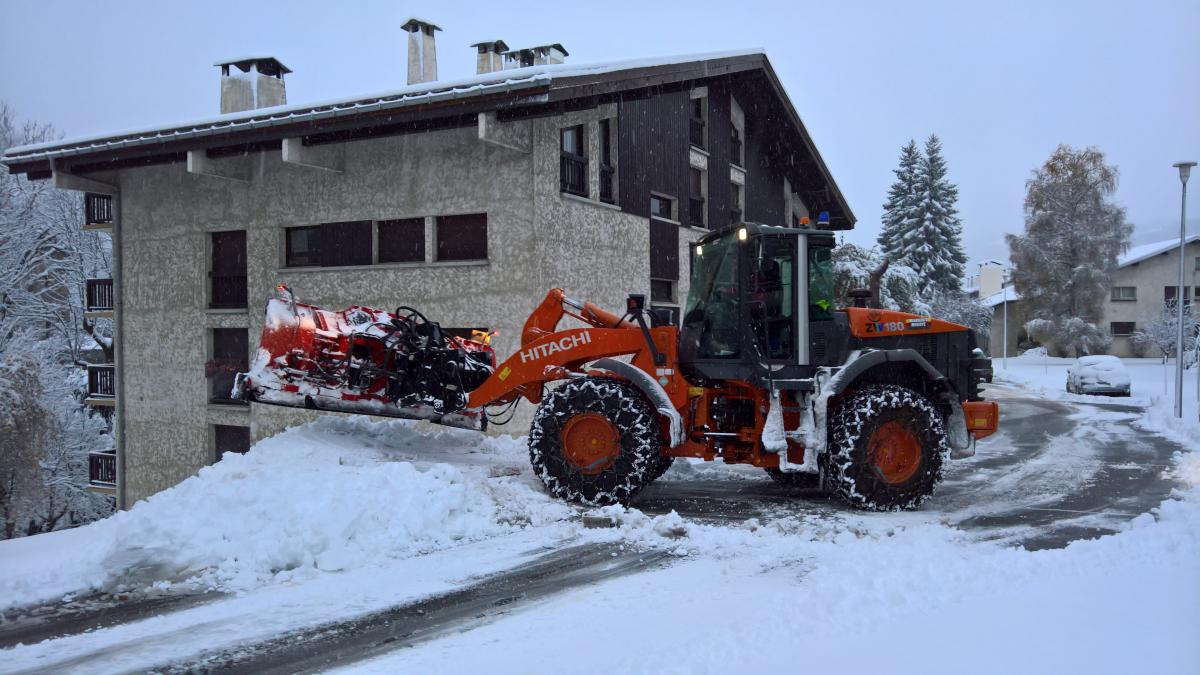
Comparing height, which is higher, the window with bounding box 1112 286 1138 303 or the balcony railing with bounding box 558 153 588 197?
the balcony railing with bounding box 558 153 588 197

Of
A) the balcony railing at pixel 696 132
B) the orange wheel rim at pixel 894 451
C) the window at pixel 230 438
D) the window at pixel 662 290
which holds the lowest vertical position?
the window at pixel 230 438

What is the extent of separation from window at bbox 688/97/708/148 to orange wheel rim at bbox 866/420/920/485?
11327mm

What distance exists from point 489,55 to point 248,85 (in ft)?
18.5

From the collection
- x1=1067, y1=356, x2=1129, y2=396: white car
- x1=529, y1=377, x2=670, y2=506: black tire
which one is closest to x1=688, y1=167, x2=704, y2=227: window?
x1=529, y1=377, x2=670, y2=506: black tire

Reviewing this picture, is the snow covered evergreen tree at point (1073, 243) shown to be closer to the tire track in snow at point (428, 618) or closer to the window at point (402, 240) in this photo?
the window at point (402, 240)

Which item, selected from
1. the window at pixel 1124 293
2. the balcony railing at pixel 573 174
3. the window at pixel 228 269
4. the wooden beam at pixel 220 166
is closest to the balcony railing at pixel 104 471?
the window at pixel 228 269

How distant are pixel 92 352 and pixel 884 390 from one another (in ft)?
97.0

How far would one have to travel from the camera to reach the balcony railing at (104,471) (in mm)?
17688

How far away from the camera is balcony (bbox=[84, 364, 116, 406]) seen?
1795cm

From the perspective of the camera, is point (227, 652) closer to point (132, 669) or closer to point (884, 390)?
point (132, 669)

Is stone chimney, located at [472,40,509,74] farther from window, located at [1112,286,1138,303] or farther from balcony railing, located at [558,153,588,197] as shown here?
window, located at [1112,286,1138,303]

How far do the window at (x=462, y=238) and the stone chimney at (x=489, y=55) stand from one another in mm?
5289

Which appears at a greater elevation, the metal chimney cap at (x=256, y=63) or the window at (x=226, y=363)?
the metal chimney cap at (x=256, y=63)

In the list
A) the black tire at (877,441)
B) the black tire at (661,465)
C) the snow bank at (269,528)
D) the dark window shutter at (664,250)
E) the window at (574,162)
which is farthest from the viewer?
the dark window shutter at (664,250)
